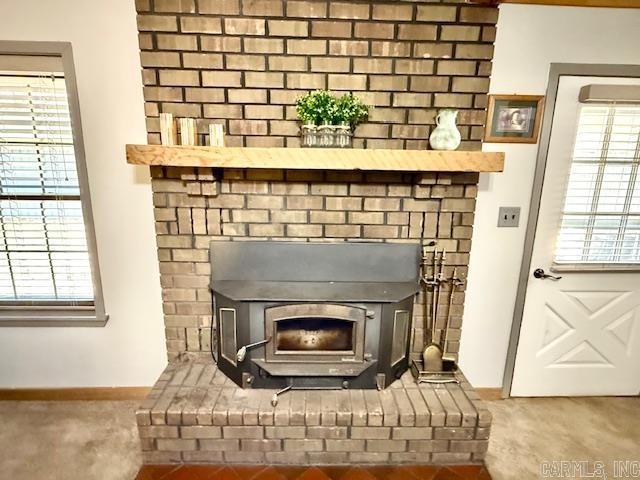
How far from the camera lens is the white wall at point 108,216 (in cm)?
180

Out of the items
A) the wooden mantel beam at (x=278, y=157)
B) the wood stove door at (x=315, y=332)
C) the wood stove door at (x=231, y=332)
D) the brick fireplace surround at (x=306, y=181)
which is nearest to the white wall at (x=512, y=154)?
the brick fireplace surround at (x=306, y=181)

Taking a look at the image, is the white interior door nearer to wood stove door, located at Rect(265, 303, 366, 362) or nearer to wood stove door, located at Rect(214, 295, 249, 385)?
wood stove door, located at Rect(265, 303, 366, 362)

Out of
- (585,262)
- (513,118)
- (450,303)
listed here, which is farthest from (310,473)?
(513,118)

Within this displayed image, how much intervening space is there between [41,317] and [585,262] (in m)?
3.31

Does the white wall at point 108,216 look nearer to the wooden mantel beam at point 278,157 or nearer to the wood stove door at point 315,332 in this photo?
the wooden mantel beam at point 278,157

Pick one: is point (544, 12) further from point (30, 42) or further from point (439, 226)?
point (30, 42)

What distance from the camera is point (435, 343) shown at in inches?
84.0

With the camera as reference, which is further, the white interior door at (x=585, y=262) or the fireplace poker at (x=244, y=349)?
the white interior door at (x=585, y=262)

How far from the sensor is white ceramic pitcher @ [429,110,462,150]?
1811 millimetres

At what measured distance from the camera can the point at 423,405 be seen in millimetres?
1839

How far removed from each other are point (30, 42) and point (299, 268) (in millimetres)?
1788

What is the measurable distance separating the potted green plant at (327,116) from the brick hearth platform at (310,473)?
5.40ft

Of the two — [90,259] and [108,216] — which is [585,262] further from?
[90,259]

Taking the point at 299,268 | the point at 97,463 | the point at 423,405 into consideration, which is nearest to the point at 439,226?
the point at 299,268
